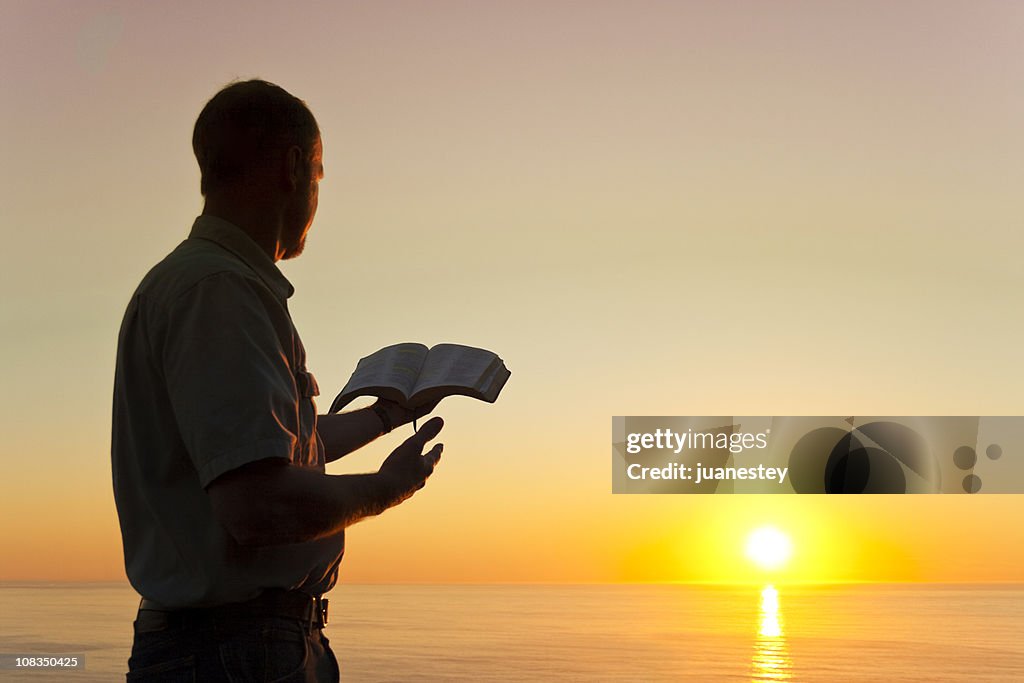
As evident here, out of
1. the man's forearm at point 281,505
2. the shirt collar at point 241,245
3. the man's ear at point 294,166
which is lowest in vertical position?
the man's forearm at point 281,505

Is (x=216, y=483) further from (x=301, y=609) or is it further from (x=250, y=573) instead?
(x=301, y=609)

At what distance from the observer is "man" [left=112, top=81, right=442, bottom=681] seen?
1.58m

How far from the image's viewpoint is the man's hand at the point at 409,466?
5.98 ft

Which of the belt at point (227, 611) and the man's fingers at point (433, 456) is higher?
the man's fingers at point (433, 456)

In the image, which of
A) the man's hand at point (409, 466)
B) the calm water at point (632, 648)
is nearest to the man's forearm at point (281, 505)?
the man's hand at point (409, 466)

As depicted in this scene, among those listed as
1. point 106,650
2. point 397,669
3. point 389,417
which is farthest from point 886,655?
point 389,417

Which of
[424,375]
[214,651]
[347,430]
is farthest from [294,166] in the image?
[214,651]

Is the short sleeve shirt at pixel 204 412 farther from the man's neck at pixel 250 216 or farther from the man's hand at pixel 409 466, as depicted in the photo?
the man's hand at pixel 409 466

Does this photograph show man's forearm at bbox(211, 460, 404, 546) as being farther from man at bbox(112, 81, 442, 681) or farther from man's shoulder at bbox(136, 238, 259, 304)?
man's shoulder at bbox(136, 238, 259, 304)

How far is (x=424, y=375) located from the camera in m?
2.29

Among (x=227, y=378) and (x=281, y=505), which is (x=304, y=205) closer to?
(x=227, y=378)

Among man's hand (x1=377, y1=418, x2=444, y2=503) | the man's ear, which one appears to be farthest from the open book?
the man's ear

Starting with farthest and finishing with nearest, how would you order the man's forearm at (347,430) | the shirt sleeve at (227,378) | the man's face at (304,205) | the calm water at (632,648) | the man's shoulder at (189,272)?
the calm water at (632,648) → the man's forearm at (347,430) → the man's face at (304,205) → the man's shoulder at (189,272) → the shirt sleeve at (227,378)

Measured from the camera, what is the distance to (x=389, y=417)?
2404 millimetres
